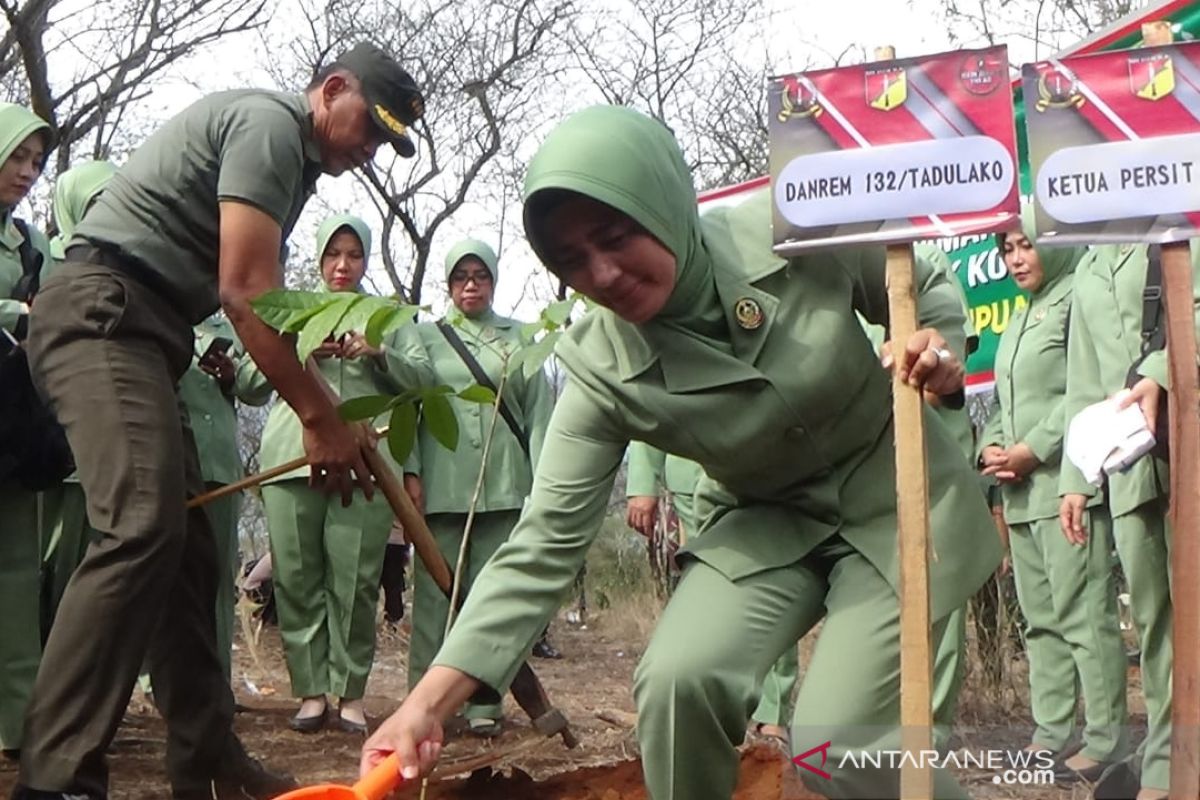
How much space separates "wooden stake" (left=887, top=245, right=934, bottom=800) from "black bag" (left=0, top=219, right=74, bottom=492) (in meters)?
2.51

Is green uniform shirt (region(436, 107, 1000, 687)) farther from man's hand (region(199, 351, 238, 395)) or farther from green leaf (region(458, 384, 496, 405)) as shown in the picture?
man's hand (region(199, 351, 238, 395))

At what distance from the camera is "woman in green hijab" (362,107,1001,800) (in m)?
2.25

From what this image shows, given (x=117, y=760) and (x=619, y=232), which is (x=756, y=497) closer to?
(x=619, y=232)

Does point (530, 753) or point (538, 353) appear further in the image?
point (530, 753)

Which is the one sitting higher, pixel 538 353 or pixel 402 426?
pixel 538 353

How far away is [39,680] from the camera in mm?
3055

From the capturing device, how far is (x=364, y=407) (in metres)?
2.79

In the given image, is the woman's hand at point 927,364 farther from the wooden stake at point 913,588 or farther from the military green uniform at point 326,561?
the military green uniform at point 326,561

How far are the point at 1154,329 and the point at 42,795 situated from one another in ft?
8.83

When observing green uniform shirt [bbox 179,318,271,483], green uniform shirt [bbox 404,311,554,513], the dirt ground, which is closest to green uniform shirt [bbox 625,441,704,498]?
green uniform shirt [bbox 404,311,554,513]

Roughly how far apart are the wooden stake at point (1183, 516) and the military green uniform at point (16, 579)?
3.05 metres

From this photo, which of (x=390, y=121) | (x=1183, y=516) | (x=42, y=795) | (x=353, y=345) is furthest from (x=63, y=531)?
(x=1183, y=516)

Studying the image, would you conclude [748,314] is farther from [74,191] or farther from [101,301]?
[74,191]

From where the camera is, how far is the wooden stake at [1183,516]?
236cm
